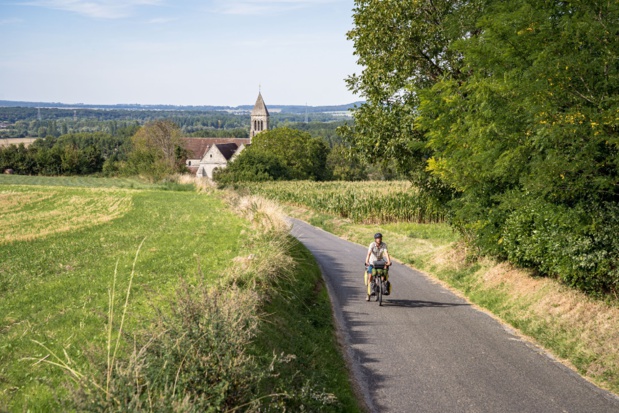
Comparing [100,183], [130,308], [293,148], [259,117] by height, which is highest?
[259,117]

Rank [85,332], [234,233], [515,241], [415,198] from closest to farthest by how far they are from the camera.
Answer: [85,332], [515,241], [234,233], [415,198]

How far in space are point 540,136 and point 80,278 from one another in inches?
462

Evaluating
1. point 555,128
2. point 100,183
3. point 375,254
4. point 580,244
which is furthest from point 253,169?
point 555,128

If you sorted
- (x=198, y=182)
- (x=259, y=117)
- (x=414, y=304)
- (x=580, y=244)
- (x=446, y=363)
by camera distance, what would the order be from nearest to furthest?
(x=446, y=363)
(x=580, y=244)
(x=414, y=304)
(x=198, y=182)
(x=259, y=117)

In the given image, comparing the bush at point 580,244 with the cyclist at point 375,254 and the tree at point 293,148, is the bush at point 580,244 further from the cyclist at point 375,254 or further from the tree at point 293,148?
the tree at point 293,148

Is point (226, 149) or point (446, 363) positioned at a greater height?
point (446, 363)

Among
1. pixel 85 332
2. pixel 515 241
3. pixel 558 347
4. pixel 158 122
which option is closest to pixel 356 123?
pixel 515 241

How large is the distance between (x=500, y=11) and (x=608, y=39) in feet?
12.7

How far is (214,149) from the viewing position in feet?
456

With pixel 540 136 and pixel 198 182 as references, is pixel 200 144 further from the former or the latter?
pixel 540 136

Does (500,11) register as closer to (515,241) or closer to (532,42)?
(532,42)

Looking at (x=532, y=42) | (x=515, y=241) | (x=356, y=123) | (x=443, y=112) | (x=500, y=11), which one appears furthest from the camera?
(x=356, y=123)

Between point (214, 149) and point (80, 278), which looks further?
point (214, 149)

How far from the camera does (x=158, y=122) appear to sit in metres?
101
